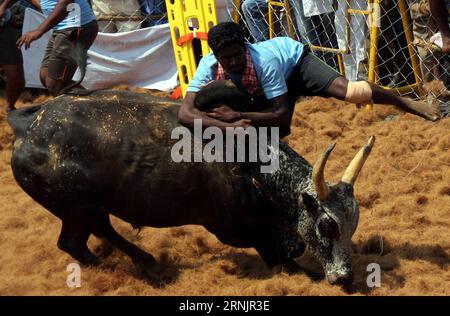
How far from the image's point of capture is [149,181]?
4945 mm

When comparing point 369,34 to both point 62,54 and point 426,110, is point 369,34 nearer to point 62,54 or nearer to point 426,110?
point 426,110

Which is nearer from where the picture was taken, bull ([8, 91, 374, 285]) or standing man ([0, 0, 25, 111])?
bull ([8, 91, 374, 285])

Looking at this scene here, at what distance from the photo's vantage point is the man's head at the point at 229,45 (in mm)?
4836

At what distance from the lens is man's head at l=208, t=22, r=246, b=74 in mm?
4836

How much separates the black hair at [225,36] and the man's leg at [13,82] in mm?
3625

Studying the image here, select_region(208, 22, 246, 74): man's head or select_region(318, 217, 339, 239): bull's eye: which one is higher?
select_region(208, 22, 246, 74): man's head

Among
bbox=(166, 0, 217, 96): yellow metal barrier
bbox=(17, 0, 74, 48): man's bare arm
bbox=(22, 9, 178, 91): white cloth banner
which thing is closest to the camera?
bbox=(17, 0, 74, 48): man's bare arm

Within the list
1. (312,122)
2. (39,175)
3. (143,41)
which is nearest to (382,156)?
(312,122)

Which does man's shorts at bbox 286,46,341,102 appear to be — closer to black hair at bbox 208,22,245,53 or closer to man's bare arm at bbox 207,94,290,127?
man's bare arm at bbox 207,94,290,127

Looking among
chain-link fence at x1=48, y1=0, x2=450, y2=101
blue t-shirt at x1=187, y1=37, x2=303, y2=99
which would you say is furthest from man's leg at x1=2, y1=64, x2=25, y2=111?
blue t-shirt at x1=187, y1=37, x2=303, y2=99

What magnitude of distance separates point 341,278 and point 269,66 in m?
1.27

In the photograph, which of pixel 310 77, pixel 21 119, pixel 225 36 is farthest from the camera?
pixel 310 77

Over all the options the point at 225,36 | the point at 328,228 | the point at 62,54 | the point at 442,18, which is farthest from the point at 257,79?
the point at 62,54

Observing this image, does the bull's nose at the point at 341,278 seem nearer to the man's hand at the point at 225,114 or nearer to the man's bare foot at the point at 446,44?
the man's hand at the point at 225,114
